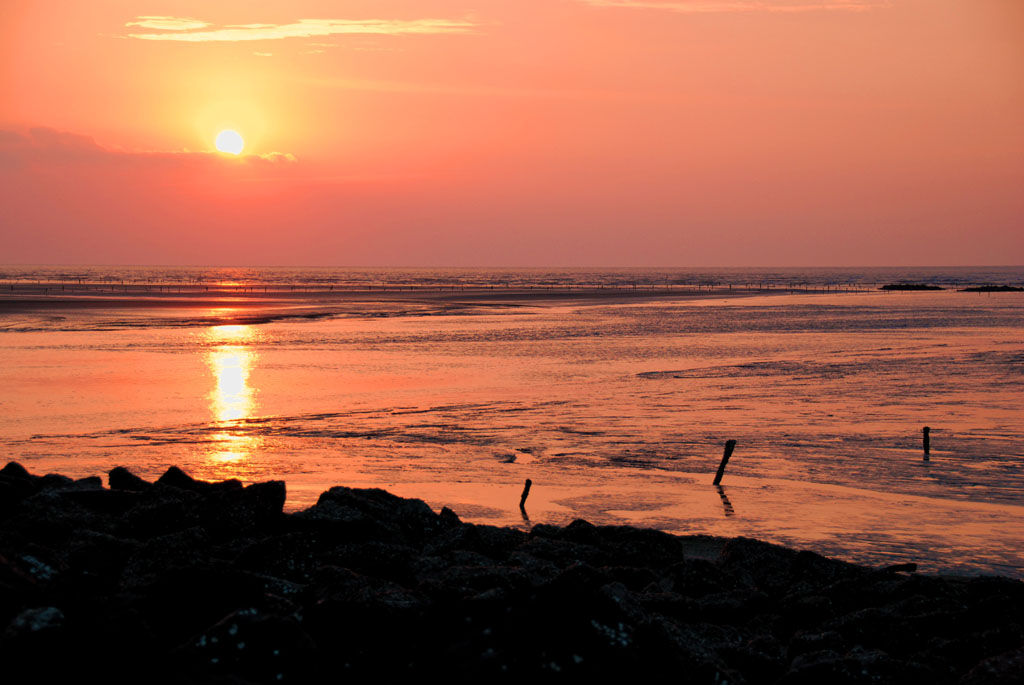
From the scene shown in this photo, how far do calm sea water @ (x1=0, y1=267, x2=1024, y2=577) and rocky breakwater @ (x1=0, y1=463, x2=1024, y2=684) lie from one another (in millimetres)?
3369

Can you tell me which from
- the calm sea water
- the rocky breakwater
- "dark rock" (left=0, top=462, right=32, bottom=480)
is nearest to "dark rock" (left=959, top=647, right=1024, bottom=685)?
the rocky breakwater

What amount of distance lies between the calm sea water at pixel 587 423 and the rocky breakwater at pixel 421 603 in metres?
3.37

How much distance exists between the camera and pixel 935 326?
61.2m

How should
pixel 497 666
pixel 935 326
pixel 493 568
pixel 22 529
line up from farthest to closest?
pixel 935 326 < pixel 22 529 < pixel 493 568 < pixel 497 666

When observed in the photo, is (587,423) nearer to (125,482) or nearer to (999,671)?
(125,482)

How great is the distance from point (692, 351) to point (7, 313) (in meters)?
48.9

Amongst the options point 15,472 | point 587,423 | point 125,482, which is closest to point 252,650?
→ point 125,482

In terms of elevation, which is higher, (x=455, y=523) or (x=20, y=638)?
(x=20, y=638)

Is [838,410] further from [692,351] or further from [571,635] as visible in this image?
[571,635]

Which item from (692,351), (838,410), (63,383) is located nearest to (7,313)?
(63,383)

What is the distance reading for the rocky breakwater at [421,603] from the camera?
639 cm

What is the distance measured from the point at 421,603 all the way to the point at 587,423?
1741 cm

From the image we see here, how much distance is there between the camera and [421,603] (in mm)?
7707

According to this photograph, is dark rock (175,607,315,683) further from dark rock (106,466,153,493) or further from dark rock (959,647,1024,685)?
dark rock (106,466,153,493)
